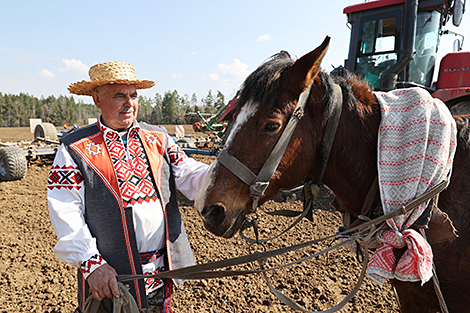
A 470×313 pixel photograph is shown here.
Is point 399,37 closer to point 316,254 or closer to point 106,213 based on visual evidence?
A: point 316,254

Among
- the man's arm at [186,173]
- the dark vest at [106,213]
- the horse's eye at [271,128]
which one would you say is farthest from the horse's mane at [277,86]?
the dark vest at [106,213]

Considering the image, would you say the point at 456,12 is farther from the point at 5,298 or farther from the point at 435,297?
the point at 5,298

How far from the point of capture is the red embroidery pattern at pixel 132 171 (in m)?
1.62

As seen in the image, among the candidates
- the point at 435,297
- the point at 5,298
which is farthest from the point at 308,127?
the point at 5,298

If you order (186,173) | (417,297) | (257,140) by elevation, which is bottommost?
(417,297)

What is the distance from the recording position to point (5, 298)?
2.92m

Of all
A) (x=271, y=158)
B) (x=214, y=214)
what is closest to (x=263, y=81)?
(x=271, y=158)

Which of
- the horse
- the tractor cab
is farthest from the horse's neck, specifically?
the tractor cab

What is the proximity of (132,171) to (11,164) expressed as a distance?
294 inches

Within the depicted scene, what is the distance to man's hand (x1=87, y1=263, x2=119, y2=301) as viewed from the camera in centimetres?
140

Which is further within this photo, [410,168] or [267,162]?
[267,162]

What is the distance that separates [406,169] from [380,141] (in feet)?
0.59

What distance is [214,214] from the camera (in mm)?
1386

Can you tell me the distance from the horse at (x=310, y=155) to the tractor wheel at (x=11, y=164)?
799 centimetres
